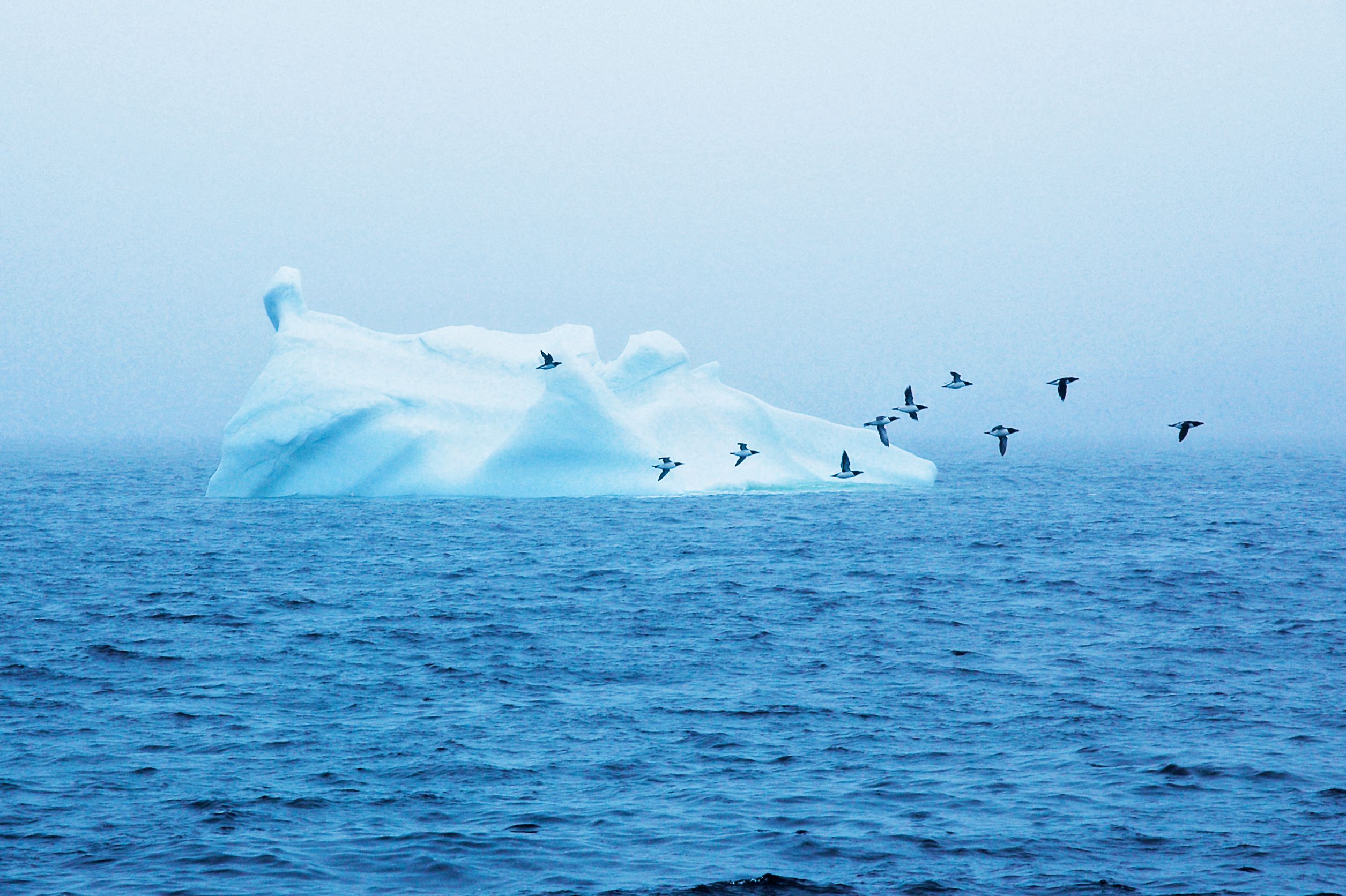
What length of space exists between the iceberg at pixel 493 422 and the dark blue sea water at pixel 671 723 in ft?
22.0

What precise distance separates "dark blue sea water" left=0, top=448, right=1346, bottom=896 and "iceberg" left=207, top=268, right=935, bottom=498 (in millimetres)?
6708

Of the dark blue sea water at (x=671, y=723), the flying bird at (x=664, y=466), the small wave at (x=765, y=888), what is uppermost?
the flying bird at (x=664, y=466)

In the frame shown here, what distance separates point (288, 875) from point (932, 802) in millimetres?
4429

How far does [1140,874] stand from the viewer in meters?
7.96

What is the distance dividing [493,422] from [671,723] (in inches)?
888

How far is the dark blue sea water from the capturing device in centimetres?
816

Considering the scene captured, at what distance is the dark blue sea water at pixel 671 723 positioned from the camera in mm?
8156

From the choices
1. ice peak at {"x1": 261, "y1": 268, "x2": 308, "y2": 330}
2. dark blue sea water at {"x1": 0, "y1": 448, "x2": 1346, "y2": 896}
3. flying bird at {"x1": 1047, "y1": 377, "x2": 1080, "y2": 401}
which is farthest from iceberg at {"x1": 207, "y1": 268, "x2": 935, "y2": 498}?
flying bird at {"x1": 1047, "y1": 377, "x2": 1080, "y2": 401}

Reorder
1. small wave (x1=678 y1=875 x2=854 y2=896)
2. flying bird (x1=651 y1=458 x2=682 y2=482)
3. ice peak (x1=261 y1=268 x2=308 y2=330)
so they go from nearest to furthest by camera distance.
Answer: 1. small wave (x1=678 y1=875 x2=854 y2=896)
2. flying bird (x1=651 y1=458 x2=682 y2=482)
3. ice peak (x1=261 y1=268 x2=308 y2=330)

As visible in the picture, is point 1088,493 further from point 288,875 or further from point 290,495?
point 288,875

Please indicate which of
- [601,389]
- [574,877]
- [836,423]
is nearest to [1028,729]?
[574,877]

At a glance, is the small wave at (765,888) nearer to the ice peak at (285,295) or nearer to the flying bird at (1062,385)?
the flying bird at (1062,385)

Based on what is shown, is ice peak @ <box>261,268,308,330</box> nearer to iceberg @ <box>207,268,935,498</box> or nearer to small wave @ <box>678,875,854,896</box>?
iceberg @ <box>207,268,935,498</box>

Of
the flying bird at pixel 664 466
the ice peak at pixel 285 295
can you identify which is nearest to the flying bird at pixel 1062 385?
the flying bird at pixel 664 466
